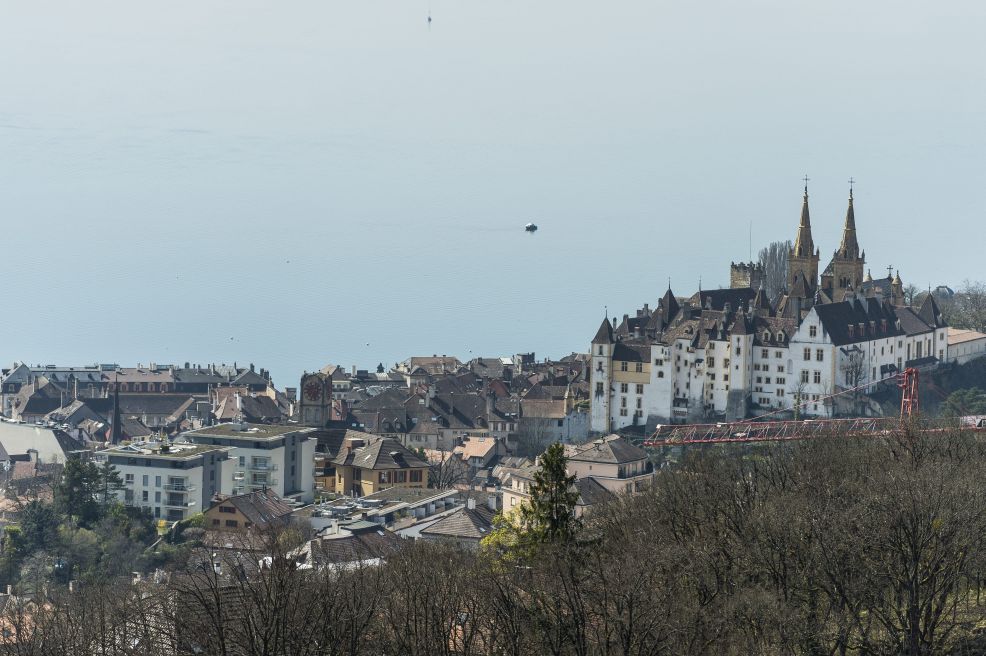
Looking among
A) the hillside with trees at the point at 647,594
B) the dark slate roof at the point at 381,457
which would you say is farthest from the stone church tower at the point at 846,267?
the hillside with trees at the point at 647,594

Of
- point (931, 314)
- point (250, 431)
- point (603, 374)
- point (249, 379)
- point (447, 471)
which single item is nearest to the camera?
point (250, 431)

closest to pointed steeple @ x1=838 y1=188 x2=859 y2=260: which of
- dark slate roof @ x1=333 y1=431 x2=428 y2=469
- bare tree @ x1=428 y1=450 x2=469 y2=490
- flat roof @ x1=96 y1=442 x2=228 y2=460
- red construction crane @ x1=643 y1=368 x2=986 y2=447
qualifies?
red construction crane @ x1=643 y1=368 x2=986 y2=447

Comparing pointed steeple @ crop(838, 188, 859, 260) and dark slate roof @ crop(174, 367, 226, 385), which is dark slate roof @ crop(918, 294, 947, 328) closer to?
pointed steeple @ crop(838, 188, 859, 260)

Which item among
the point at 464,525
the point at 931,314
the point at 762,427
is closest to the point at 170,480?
the point at 464,525

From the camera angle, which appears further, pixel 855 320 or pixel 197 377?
pixel 197 377

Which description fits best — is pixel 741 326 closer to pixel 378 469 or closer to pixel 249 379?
pixel 378 469

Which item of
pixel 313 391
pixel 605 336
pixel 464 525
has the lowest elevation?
pixel 464 525

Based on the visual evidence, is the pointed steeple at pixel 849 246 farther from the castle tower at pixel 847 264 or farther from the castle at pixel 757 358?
the castle at pixel 757 358
